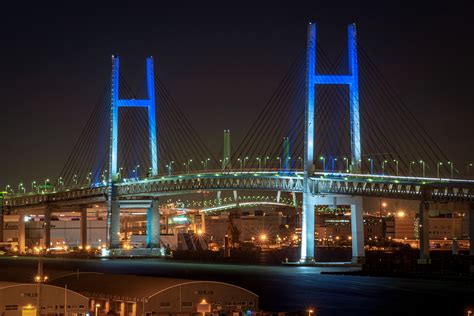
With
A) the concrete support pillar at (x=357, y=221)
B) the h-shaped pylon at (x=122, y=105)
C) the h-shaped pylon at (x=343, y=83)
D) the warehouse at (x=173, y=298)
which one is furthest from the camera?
the h-shaped pylon at (x=122, y=105)

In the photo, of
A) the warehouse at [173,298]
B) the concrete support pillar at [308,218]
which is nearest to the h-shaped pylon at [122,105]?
the concrete support pillar at [308,218]

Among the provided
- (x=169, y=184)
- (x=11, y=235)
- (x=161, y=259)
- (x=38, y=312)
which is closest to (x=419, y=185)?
(x=169, y=184)

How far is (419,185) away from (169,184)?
19458 millimetres

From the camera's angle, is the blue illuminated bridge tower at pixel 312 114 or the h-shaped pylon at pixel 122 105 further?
the h-shaped pylon at pixel 122 105

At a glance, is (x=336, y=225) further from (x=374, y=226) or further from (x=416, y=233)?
(x=416, y=233)

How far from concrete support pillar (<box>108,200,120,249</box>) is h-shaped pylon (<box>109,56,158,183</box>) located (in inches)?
69.5

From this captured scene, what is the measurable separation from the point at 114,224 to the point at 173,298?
137 ft

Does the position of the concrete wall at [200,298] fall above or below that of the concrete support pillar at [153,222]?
below

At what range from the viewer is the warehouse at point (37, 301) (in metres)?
26.7

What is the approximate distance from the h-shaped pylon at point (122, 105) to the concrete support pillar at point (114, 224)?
177cm

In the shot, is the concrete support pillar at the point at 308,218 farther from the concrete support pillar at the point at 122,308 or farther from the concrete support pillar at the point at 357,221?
A: the concrete support pillar at the point at 122,308

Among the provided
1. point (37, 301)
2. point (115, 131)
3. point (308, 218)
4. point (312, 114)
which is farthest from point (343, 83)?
point (37, 301)

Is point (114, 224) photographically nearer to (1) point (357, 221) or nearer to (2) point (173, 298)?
(1) point (357, 221)

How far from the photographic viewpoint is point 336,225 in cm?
15738
